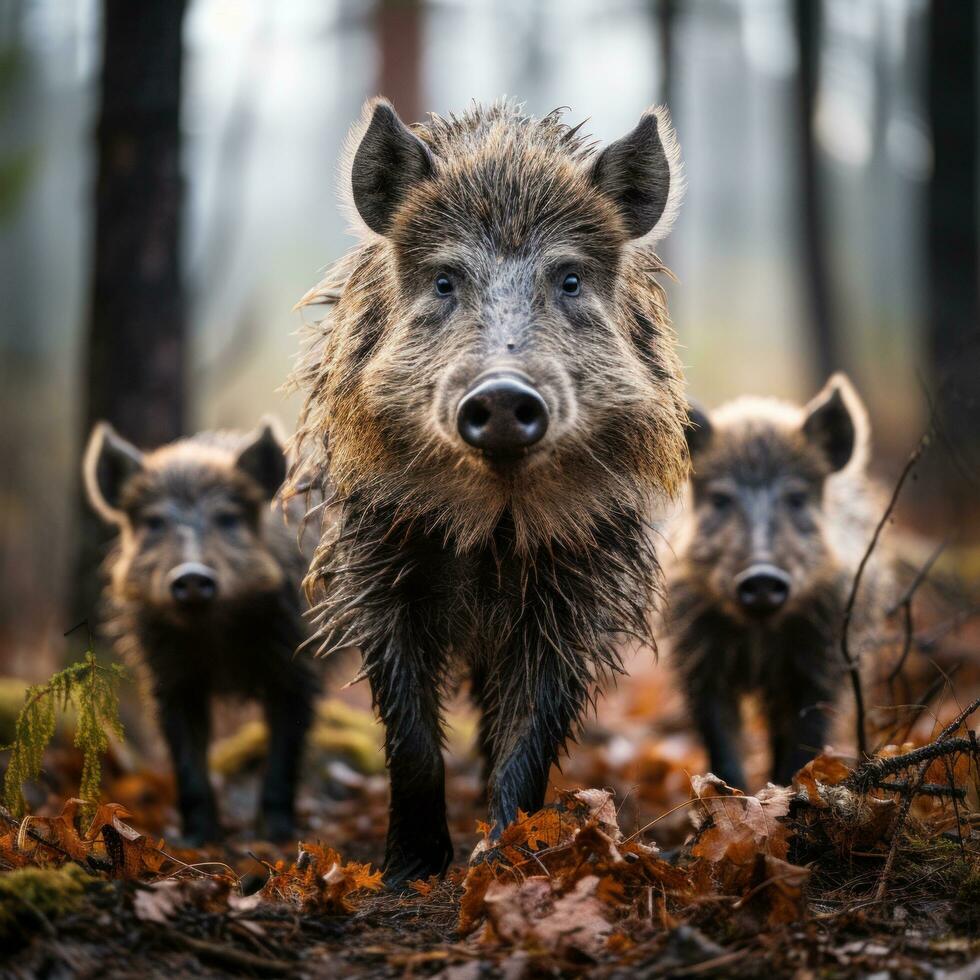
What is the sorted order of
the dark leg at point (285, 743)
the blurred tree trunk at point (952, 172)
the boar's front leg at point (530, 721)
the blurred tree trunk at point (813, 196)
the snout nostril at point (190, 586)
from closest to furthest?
the boar's front leg at point (530, 721) → the snout nostril at point (190, 586) → the dark leg at point (285, 743) → the blurred tree trunk at point (952, 172) → the blurred tree trunk at point (813, 196)

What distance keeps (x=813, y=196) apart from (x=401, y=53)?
639 centimetres

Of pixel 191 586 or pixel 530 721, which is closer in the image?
pixel 530 721

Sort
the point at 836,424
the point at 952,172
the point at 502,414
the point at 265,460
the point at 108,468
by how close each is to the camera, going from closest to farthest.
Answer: the point at 502,414 → the point at 836,424 → the point at 108,468 → the point at 265,460 → the point at 952,172

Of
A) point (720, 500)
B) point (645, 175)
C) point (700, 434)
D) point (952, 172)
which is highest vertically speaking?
point (952, 172)

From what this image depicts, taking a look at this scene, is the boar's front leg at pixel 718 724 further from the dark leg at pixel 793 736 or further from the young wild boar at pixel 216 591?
the young wild boar at pixel 216 591

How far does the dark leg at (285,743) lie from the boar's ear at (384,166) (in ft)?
8.77

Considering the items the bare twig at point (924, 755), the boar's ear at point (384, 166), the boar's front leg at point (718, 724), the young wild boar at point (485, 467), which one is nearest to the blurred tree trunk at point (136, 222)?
the young wild boar at point (485, 467)

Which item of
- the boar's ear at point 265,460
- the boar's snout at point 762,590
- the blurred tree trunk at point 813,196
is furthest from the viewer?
the blurred tree trunk at point 813,196

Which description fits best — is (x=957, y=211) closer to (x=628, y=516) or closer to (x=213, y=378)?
(x=628, y=516)

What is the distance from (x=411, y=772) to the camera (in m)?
4.07

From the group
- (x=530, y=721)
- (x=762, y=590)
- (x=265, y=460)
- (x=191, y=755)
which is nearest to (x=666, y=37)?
(x=265, y=460)

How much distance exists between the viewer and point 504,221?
4.03 metres

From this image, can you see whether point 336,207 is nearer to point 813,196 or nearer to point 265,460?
point 265,460

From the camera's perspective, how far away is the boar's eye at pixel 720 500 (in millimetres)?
5867
